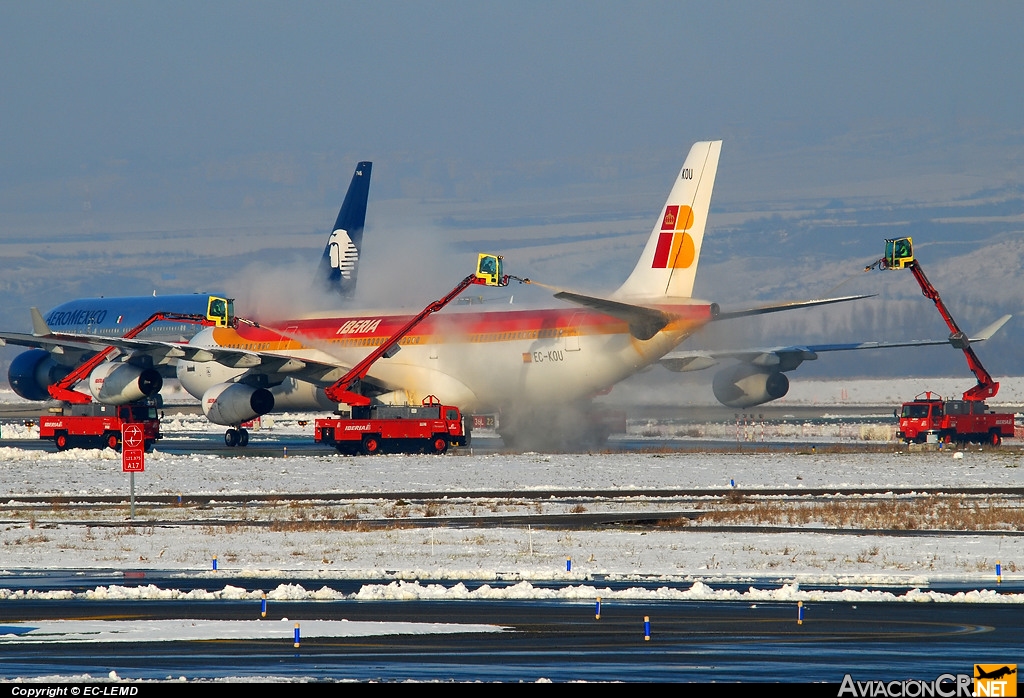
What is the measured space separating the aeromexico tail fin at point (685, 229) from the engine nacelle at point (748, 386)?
12083mm

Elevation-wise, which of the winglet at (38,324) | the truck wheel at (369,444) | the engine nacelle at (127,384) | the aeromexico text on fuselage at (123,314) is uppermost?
the aeromexico text on fuselage at (123,314)

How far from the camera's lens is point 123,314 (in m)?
83.1

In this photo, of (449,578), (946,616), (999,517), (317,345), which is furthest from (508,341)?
(946,616)

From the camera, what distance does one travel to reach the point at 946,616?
17.2 meters

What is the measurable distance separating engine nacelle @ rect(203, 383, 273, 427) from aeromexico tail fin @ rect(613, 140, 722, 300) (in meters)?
15.9

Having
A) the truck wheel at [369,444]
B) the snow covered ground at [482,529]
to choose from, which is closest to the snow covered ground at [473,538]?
the snow covered ground at [482,529]

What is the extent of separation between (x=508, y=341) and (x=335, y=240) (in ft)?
117

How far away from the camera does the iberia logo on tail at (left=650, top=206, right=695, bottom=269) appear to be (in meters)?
50.6

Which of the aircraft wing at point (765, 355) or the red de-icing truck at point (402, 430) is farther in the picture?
the aircraft wing at point (765, 355)

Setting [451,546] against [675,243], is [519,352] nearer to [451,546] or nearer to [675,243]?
[675,243]

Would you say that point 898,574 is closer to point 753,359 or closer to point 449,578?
point 449,578

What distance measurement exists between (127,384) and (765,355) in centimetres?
2700

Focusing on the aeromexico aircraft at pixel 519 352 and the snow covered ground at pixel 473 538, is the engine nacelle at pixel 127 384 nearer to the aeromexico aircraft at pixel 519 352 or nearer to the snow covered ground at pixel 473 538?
the aeromexico aircraft at pixel 519 352

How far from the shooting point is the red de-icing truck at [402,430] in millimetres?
52156
